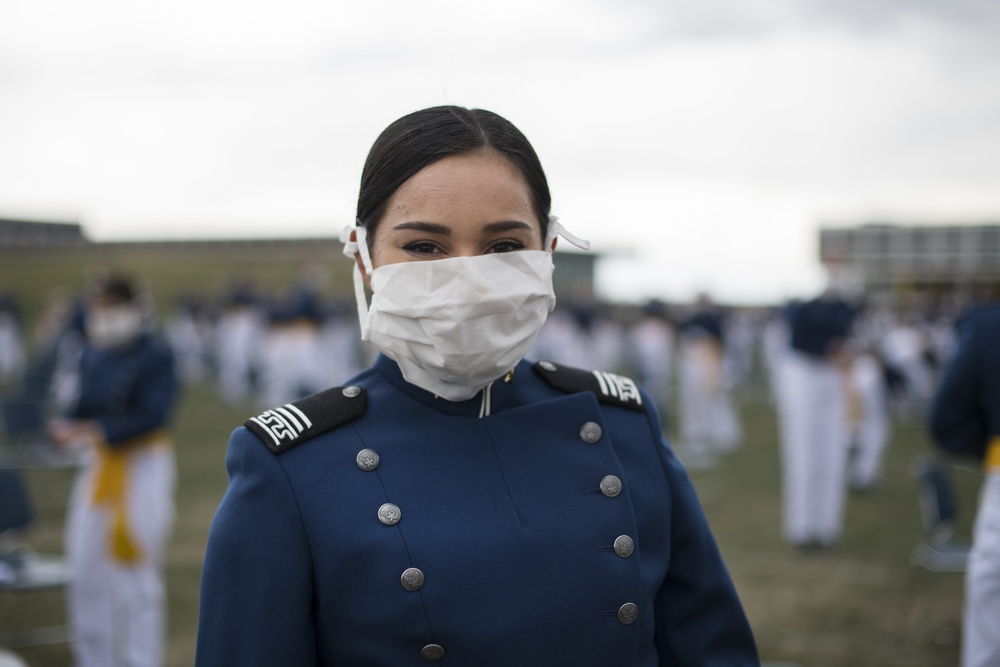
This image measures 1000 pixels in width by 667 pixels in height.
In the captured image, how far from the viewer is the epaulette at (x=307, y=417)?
5.01 feet

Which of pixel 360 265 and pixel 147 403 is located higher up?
pixel 360 265

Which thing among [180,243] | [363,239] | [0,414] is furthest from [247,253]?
[363,239]

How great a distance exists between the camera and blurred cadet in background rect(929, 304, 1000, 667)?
3.38 metres

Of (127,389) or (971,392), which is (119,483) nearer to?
(127,389)

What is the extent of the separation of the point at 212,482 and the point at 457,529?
864 cm

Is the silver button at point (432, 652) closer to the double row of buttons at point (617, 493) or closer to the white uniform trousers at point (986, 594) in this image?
the double row of buttons at point (617, 493)

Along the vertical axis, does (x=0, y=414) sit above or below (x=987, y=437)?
below

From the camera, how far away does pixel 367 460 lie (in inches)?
60.4

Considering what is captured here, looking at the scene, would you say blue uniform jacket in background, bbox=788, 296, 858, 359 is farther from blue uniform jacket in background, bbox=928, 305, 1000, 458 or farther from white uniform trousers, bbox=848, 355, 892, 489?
blue uniform jacket in background, bbox=928, 305, 1000, 458

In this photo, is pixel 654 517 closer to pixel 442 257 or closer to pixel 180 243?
pixel 442 257

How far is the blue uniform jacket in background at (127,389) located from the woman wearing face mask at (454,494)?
3729mm

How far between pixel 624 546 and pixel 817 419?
20.8ft

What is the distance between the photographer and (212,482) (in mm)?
9422

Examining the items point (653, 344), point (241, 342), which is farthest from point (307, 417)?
point (241, 342)
